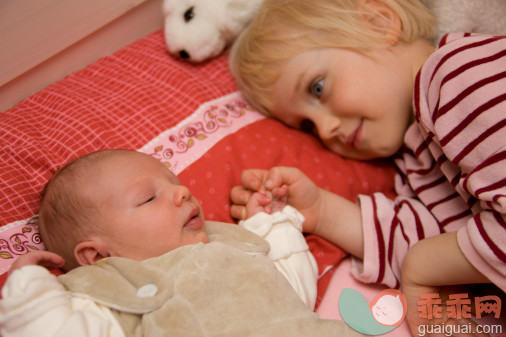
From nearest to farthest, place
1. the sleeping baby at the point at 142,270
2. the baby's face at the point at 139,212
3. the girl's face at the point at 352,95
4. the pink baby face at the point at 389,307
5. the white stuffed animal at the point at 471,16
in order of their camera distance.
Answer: the sleeping baby at the point at 142,270, the baby's face at the point at 139,212, the pink baby face at the point at 389,307, the girl's face at the point at 352,95, the white stuffed animal at the point at 471,16

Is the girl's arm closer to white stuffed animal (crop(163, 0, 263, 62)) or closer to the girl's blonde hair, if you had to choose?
the girl's blonde hair

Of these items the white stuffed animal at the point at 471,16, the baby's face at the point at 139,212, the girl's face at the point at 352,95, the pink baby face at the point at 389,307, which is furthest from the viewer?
the white stuffed animal at the point at 471,16

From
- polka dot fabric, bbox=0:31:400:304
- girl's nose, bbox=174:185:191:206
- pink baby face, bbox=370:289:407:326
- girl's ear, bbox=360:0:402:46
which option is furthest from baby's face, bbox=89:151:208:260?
girl's ear, bbox=360:0:402:46

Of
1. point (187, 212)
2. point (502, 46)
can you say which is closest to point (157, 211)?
point (187, 212)

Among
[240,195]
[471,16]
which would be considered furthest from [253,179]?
[471,16]

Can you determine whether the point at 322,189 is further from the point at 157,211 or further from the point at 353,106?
the point at 157,211

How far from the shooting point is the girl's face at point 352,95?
1.09 m

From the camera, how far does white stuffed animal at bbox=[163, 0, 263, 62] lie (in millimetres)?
1268

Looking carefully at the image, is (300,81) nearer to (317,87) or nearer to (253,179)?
(317,87)

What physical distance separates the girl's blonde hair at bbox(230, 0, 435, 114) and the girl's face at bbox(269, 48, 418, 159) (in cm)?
3

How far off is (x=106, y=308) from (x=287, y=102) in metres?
0.72

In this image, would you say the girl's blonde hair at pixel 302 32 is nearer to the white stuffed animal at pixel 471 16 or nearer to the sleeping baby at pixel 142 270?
the white stuffed animal at pixel 471 16

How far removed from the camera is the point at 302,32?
116 cm

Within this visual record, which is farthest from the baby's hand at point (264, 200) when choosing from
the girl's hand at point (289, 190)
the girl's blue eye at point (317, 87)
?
the girl's blue eye at point (317, 87)
